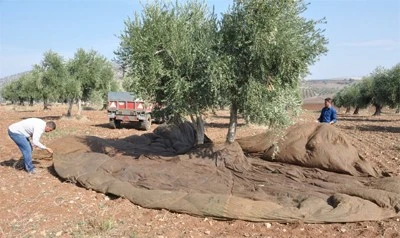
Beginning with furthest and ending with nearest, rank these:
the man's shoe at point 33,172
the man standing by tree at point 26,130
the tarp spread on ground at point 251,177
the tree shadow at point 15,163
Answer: the tree shadow at point 15,163
the man's shoe at point 33,172
the man standing by tree at point 26,130
the tarp spread on ground at point 251,177

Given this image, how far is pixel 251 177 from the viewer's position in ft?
28.3

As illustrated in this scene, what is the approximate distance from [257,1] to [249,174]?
12.7 ft

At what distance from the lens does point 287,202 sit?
734cm

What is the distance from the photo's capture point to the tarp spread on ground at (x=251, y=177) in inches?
277

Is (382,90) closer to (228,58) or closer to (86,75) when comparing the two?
(86,75)

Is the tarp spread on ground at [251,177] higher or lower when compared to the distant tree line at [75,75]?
lower

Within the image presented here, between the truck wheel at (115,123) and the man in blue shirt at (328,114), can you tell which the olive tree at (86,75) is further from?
the man in blue shirt at (328,114)

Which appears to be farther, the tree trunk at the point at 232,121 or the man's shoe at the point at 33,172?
the tree trunk at the point at 232,121

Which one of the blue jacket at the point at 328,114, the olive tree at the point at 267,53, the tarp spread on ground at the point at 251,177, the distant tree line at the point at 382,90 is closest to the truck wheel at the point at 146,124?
the tarp spread on ground at the point at 251,177

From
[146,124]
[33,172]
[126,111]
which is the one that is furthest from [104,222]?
[126,111]

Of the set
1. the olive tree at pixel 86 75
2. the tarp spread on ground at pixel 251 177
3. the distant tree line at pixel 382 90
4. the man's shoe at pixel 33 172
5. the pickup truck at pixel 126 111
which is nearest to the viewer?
the tarp spread on ground at pixel 251 177

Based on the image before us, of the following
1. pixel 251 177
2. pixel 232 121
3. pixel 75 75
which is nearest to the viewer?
pixel 251 177

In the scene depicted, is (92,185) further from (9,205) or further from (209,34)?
(209,34)

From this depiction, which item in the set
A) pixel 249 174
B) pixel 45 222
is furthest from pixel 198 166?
pixel 45 222
